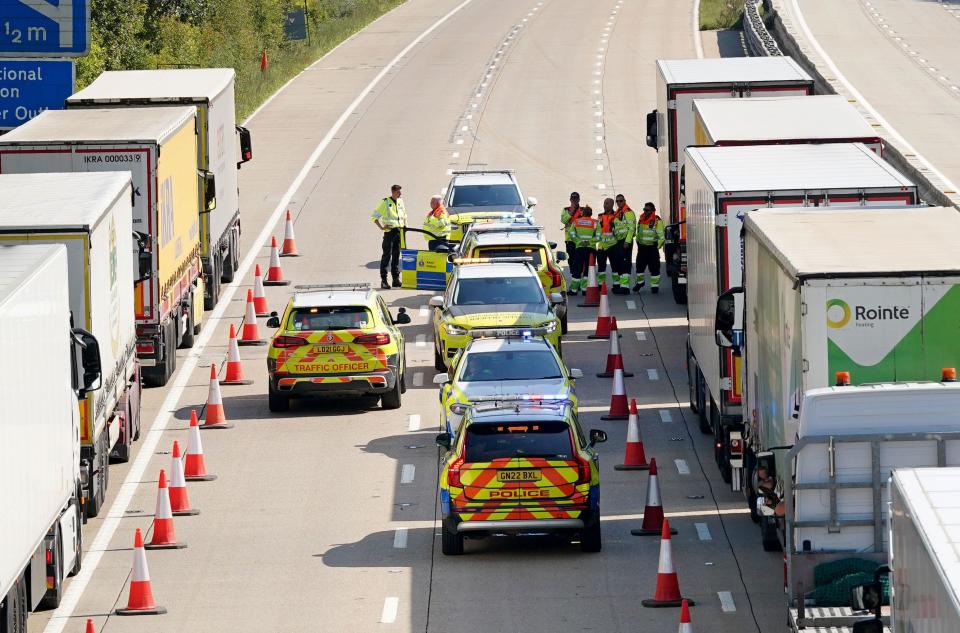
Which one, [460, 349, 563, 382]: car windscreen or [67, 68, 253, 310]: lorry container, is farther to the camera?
[67, 68, 253, 310]: lorry container

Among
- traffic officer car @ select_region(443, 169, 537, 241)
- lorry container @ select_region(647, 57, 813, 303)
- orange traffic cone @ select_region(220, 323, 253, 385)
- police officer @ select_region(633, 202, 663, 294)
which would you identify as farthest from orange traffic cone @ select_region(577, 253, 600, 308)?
orange traffic cone @ select_region(220, 323, 253, 385)

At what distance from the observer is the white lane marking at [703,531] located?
1978 centimetres

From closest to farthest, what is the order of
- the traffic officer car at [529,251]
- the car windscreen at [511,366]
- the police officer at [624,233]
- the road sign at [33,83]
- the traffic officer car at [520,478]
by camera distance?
the traffic officer car at [520,478]
the road sign at [33,83]
the car windscreen at [511,366]
the traffic officer car at [529,251]
the police officer at [624,233]

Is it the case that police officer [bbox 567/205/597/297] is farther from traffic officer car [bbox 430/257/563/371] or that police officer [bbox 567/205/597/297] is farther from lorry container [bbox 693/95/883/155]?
traffic officer car [bbox 430/257/563/371]

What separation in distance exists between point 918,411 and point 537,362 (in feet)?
26.6

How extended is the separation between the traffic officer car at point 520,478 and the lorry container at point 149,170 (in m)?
7.75

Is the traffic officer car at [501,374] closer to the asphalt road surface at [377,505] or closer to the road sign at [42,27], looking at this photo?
the asphalt road surface at [377,505]

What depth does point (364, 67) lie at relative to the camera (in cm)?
6656

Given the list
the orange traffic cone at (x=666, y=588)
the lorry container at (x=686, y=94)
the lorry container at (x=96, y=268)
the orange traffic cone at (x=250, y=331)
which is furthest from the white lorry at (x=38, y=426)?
the lorry container at (x=686, y=94)

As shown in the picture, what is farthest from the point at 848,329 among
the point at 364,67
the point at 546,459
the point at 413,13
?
the point at 413,13

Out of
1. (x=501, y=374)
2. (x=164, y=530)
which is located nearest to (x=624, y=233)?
(x=501, y=374)

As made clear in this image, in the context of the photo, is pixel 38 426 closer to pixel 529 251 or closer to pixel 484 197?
pixel 529 251

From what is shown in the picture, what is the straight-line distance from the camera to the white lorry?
14.2m

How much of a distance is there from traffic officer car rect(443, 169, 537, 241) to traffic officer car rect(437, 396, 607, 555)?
16678mm
